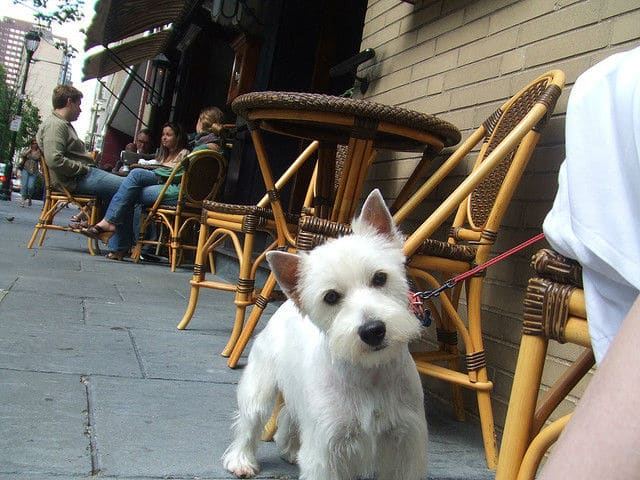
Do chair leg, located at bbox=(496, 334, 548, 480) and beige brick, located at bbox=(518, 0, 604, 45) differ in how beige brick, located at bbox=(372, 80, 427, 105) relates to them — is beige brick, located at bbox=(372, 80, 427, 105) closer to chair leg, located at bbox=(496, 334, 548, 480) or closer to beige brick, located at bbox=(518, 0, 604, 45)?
beige brick, located at bbox=(518, 0, 604, 45)

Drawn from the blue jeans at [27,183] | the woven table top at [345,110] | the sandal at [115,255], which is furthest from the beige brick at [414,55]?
the blue jeans at [27,183]

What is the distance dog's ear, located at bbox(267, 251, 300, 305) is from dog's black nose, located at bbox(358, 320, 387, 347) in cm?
31

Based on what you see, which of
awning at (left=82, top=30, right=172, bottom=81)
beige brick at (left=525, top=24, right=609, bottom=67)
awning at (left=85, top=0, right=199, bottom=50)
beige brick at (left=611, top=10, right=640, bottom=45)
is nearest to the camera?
beige brick at (left=611, top=10, right=640, bottom=45)

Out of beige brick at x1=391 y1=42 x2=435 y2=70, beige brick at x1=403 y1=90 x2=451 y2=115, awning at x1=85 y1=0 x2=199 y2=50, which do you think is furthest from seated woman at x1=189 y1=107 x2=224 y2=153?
beige brick at x1=403 y1=90 x2=451 y2=115

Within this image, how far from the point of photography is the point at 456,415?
2.78m

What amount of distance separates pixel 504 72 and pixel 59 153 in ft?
19.5

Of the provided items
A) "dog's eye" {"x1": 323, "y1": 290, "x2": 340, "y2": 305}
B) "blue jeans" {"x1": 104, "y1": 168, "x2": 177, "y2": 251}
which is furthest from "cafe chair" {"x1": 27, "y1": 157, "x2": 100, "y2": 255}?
"dog's eye" {"x1": 323, "y1": 290, "x2": 340, "y2": 305}

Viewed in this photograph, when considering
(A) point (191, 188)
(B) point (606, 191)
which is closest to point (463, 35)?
(B) point (606, 191)

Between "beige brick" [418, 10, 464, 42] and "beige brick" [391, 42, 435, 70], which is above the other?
"beige brick" [418, 10, 464, 42]

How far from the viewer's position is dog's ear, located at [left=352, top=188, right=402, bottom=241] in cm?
187

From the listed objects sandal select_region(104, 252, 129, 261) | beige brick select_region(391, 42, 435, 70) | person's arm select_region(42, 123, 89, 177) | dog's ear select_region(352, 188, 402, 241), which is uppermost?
beige brick select_region(391, 42, 435, 70)

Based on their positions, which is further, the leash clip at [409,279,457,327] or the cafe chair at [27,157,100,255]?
the cafe chair at [27,157,100,255]

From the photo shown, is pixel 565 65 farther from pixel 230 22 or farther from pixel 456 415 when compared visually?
pixel 230 22

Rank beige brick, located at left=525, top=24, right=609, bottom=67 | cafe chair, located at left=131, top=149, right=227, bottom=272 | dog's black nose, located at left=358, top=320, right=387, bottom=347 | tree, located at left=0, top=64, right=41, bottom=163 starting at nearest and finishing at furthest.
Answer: dog's black nose, located at left=358, top=320, right=387, bottom=347 → beige brick, located at left=525, top=24, right=609, bottom=67 → cafe chair, located at left=131, top=149, right=227, bottom=272 → tree, located at left=0, top=64, right=41, bottom=163
